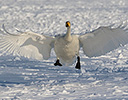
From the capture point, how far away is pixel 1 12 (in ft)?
55.9

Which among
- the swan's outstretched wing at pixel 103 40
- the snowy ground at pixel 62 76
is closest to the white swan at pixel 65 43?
the swan's outstretched wing at pixel 103 40

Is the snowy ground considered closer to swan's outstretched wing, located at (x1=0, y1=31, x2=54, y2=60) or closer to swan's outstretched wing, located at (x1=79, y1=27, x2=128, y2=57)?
swan's outstretched wing, located at (x1=79, y1=27, x2=128, y2=57)

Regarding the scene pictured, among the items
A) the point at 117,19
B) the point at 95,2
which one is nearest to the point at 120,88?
the point at 117,19

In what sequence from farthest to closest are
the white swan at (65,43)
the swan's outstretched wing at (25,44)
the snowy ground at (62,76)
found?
the swan's outstretched wing at (25,44)
the white swan at (65,43)
the snowy ground at (62,76)

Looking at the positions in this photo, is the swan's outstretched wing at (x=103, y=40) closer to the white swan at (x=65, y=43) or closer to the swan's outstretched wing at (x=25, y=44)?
the white swan at (x=65, y=43)

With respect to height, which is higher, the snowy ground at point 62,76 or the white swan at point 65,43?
→ the white swan at point 65,43

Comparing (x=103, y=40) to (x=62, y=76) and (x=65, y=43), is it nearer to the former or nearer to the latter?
(x=65, y=43)

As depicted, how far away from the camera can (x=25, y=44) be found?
7.55 metres

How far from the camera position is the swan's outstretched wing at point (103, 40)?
713cm

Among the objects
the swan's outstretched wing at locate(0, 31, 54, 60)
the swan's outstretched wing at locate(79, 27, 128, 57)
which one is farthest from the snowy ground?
the swan's outstretched wing at locate(0, 31, 54, 60)

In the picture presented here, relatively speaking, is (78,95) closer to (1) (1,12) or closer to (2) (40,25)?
(2) (40,25)

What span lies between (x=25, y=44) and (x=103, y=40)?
5.77ft

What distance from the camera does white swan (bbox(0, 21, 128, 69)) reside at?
7133 mm

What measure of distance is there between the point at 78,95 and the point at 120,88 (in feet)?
2.73
